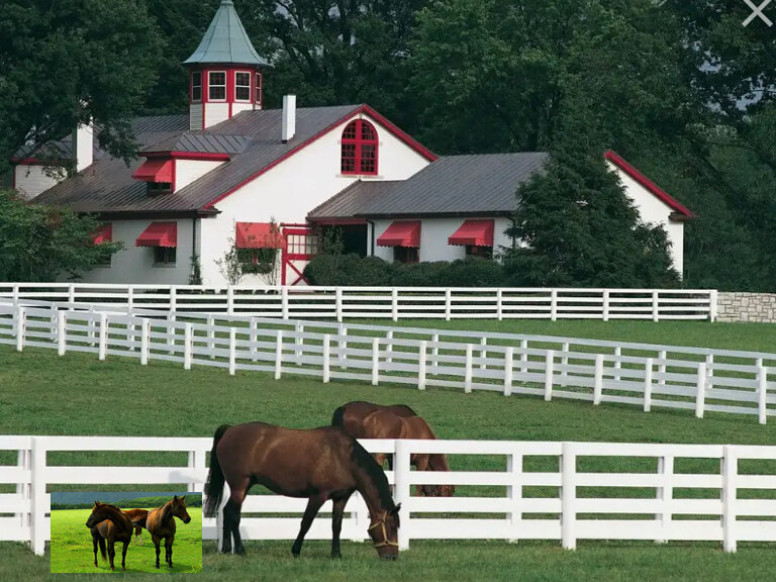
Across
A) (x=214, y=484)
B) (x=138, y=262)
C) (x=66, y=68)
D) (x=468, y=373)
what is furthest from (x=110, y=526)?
(x=138, y=262)

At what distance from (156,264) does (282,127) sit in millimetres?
7198

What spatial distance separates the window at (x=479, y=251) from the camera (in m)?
56.3

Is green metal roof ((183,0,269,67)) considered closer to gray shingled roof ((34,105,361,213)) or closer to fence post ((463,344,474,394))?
gray shingled roof ((34,105,361,213))

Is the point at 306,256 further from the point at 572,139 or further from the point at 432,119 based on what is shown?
the point at 432,119

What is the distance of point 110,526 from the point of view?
12734 millimetres

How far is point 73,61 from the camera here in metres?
57.5

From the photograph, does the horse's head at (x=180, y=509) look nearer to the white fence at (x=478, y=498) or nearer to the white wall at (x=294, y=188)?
the white fence at (x=478, y=498)

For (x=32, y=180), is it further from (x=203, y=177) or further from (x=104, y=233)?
(x=203, y=177)

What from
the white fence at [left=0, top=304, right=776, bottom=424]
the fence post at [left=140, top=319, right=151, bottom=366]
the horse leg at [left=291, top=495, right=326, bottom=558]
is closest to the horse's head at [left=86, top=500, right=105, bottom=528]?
the horse leg at [left=291, top=495, right=326, bottom=558]

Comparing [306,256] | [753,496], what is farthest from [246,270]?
[753,496]

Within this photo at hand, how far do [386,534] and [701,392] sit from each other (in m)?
14.6

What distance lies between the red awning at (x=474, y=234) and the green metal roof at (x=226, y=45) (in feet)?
50.3

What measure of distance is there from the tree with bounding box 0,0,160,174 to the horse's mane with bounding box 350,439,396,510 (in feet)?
145

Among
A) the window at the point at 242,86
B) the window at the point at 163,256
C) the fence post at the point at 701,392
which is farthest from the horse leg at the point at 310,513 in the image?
the window at the point at 242,86
